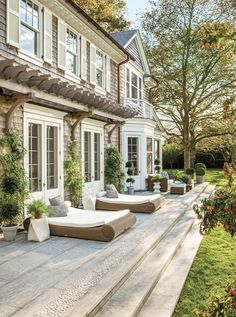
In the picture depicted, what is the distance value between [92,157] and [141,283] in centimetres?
742

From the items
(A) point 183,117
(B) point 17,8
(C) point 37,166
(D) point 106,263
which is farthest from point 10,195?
(A) point 183,117

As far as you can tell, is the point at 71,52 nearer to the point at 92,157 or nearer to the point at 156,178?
the point at 92,157

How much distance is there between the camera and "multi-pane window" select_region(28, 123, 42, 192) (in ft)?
26.4

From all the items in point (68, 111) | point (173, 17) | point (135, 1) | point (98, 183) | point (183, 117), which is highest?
point (135, 1)

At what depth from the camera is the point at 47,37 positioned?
8.79m

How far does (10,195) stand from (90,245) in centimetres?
205

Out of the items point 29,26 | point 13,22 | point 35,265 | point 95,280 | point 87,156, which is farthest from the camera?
point 87,156

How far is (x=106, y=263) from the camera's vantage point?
4.86 meters

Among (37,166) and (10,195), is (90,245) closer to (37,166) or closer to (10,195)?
(10,195)

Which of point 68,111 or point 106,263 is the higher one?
point 68,111

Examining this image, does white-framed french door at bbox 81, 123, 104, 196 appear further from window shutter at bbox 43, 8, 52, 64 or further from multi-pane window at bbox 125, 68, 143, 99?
multi-pane window at bbox 125, 68, 143, 99

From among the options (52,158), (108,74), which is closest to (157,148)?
(108,74)

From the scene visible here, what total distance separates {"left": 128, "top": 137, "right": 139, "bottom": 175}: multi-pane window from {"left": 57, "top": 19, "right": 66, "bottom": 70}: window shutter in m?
6.82

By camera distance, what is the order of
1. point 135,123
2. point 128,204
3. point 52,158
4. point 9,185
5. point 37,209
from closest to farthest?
point 37,209 < point 9,185 < point 52,158 < point 128,204 < point 135,123
